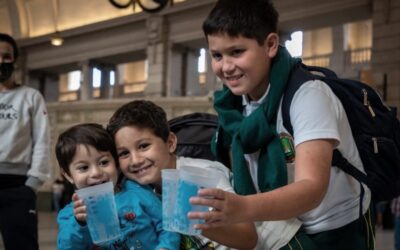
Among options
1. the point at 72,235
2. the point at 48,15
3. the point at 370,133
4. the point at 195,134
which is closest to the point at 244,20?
the point at 370,133

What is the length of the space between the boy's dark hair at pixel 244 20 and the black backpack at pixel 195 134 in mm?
1342

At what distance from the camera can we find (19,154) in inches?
153

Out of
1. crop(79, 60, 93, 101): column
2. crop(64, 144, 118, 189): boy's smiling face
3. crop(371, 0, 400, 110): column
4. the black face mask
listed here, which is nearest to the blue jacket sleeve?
crop(64, 144, 118, 189): boy's smiling face

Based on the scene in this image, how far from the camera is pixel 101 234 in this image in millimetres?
2025

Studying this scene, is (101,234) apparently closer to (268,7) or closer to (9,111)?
(268,7)

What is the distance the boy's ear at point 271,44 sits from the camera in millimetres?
1908

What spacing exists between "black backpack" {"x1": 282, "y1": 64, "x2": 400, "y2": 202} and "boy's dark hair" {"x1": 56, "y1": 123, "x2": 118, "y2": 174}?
0.83m

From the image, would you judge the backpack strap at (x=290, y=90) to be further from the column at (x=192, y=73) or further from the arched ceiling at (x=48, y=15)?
the arched ceiling at (x=48, y=15)

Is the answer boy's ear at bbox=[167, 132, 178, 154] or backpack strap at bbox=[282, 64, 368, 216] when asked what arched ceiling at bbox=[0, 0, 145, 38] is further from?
backpack strap at bbox=[282, 64, 368, 216]

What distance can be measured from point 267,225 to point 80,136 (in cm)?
85

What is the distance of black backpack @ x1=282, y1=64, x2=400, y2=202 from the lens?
1999 mm

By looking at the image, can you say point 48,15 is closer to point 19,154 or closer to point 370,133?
point 19,154

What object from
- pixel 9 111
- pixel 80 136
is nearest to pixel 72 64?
pixel 9 111

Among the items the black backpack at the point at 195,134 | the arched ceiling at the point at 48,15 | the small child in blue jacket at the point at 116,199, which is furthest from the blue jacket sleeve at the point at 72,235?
the arched ceiling at the point at 48,15
